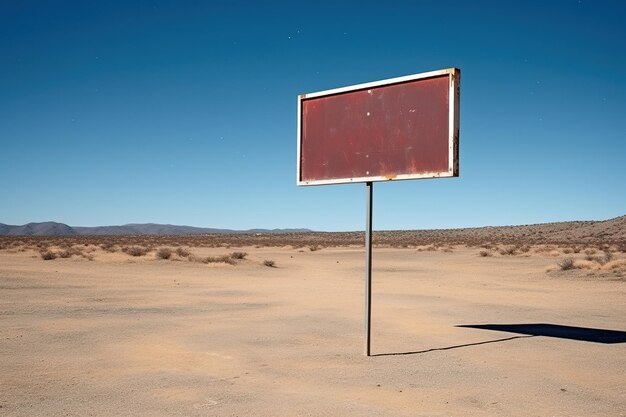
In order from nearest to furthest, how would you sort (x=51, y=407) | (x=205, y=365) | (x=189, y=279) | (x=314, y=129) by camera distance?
(x=51, y=407)
(x=205, y=365)
(x=314, y=129)
(x=189, y=279)

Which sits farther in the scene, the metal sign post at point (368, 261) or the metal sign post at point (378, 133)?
the metal sign post at point (368, 261)

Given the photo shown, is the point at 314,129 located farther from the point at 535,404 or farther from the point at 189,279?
the point at 189,279

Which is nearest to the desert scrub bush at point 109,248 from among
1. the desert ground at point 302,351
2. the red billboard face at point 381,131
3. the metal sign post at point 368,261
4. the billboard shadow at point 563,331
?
the desert ground at point 302,351

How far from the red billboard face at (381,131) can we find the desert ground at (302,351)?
2874 millimetres

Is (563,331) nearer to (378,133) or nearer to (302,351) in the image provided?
(302,351)

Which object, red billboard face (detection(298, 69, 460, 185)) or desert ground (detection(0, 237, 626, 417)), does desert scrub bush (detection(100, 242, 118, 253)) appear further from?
red billboard face (detection(298, 69, 460, 185))

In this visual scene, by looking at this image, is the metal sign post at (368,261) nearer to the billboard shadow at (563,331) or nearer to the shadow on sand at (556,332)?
the shadow on sand at (556,332)

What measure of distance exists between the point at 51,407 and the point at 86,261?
2564cm

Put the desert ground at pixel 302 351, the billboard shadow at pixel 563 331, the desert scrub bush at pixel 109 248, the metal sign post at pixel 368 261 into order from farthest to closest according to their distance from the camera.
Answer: the desert scrub bush at pixel 109 248, the billboard shadow at pixel 563 331, the metal sign post at pixel 368 261, the desert ground at pixel 302 351

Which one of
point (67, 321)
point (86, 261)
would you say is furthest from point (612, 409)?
point (86, 261)

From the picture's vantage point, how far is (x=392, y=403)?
6098mm

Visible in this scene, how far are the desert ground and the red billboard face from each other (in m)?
2.87

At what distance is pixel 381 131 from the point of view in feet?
29.0

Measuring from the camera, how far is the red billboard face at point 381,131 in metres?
8.05
